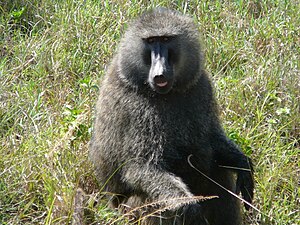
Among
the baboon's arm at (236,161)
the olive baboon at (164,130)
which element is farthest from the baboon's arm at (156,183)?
the baboon's arm at (236,161)

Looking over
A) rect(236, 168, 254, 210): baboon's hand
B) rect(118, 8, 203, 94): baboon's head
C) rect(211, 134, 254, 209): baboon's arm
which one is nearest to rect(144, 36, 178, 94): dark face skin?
rect(118, 8, 203, 94): baboon's head

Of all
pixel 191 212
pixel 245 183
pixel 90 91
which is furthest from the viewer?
pixel 90 91

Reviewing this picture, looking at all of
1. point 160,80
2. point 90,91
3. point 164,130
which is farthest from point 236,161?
point 90,91

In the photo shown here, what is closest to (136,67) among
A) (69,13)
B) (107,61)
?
(107,61)

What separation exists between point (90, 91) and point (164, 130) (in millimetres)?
1298

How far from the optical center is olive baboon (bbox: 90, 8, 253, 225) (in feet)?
15.4

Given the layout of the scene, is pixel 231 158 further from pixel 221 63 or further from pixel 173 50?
pixel 221 63

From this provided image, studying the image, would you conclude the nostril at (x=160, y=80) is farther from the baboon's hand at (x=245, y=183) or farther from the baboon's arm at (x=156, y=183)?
the baboon's hand at (x=245, y=183)

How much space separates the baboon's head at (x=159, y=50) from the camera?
4.79 meters

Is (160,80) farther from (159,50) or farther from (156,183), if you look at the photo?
(156,183)

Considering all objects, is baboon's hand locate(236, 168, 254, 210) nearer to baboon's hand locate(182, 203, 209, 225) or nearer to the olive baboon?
the olive baboon

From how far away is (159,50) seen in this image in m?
4.76

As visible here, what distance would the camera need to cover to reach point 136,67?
4.82 metres

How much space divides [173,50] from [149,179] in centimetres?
80
